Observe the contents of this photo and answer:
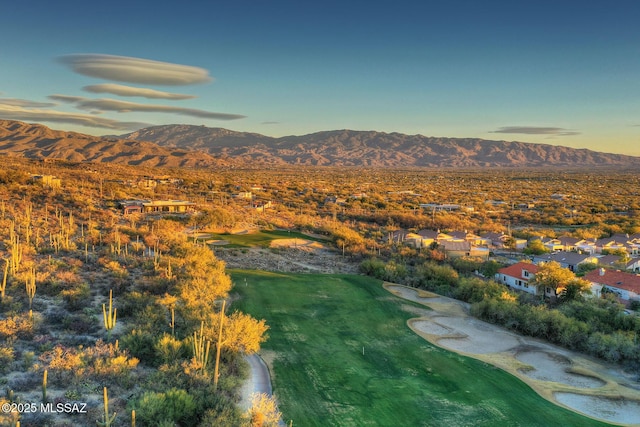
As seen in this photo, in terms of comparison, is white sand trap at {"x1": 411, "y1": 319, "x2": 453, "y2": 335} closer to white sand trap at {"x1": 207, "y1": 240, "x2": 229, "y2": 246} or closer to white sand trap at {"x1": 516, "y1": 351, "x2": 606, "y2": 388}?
white sand trap at {"x1": 516, "y1": 351, "x2": 606, "y2": 388}

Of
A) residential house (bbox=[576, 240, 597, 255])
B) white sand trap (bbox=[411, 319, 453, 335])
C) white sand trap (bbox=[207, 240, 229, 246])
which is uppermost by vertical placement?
residential house (bbox=[576, 240, 597, 255])

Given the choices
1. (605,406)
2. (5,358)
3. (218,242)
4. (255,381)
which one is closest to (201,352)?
(255,381)

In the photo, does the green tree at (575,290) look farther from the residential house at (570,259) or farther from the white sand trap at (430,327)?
the white sand trap at (430,327)

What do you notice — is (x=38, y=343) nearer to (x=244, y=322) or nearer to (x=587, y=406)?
(x=244, y=322)

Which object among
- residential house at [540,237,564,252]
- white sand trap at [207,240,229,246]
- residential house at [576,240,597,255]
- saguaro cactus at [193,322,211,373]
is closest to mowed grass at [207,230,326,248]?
white sand trap at [207,240,229,246]

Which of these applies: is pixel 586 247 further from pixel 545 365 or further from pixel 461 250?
pixel 545 365

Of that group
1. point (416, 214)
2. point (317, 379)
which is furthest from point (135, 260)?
point (416, 214)
